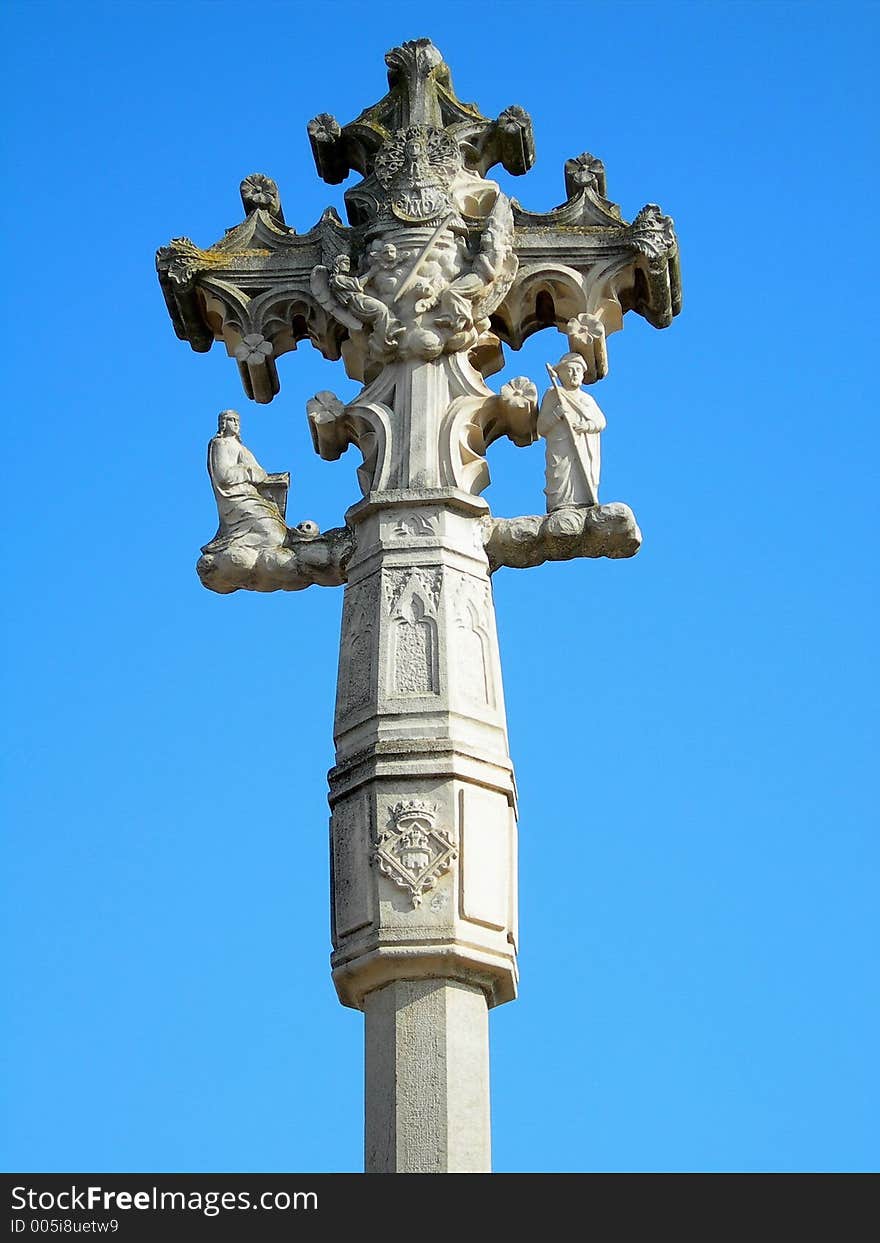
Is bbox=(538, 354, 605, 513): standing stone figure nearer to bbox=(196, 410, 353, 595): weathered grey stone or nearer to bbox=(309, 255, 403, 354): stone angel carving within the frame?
bbox=(309, 255, 403, 354): stone angel carving

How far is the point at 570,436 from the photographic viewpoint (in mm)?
13203

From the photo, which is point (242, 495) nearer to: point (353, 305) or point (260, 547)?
point (260, 547)

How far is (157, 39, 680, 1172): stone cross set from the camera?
37.9ft

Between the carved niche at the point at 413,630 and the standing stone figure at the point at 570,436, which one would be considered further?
the standing stone figure at the point at 570,436

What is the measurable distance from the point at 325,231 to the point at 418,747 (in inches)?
142

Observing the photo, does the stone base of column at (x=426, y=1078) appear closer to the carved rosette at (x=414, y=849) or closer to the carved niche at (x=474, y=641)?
the carved rosette at (x=414, y=849)

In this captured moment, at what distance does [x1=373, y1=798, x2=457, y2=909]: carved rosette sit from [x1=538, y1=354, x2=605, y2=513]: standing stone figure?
80.1 inches

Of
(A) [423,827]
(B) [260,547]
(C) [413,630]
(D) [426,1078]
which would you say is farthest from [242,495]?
(D) [426,1078]

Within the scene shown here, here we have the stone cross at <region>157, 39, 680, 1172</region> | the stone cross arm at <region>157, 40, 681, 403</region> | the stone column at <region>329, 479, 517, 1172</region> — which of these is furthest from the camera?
the stone cross arm at <region>157, 40, 681, 403</region>

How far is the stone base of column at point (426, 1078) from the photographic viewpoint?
1109 cm

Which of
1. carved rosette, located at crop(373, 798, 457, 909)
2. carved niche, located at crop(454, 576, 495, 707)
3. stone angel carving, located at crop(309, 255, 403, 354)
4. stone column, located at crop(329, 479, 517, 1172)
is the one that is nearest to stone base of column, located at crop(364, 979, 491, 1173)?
stone column, located at crop(329, 479, 517, 1172)

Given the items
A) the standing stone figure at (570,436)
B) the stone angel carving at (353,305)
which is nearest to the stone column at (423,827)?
the standing stone figure at (570,436)

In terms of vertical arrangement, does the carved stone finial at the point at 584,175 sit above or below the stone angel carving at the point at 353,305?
above

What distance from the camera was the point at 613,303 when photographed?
13938 millimetres
